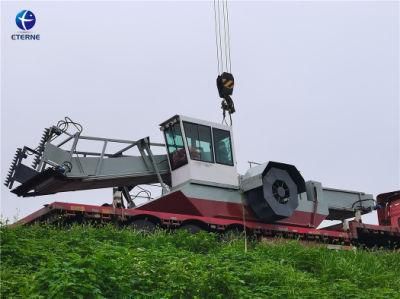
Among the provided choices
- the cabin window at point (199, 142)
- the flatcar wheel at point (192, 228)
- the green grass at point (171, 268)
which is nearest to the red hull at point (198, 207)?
the flatcar wheel at point (192, 228)

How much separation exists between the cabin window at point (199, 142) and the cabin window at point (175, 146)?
0.66ft

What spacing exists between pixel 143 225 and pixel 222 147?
3.92 meters

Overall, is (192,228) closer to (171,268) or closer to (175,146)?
(175,146)

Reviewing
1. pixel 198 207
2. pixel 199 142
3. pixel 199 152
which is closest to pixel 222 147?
pixel 199 142

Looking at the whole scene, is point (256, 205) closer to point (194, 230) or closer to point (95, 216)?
point (194, 230)

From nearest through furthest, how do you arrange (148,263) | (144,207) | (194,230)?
(148,263) < (194,230) < (144,207)

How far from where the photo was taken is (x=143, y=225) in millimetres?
15312

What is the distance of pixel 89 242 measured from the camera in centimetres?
1138

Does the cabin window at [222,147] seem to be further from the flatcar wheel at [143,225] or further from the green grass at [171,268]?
the green grass at [171,268]

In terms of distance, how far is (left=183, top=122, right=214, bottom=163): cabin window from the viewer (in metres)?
17.4

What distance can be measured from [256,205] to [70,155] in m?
5.27


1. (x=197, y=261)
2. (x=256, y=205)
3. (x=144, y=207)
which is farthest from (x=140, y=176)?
(x=197, y=261)

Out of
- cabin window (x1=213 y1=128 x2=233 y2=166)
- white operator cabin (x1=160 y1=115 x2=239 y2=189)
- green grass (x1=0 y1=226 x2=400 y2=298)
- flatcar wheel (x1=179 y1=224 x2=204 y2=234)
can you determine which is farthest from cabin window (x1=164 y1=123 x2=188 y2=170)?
green grass (x1=0 y1=226 x2=400 y2=298)

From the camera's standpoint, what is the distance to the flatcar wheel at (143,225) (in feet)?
49.8
